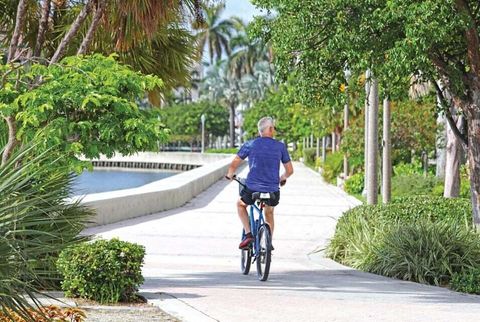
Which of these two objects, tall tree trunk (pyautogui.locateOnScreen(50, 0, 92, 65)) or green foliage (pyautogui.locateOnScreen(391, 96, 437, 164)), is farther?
green foliage (pyautogui.locateOnScreen(391, 96, 437, 164))

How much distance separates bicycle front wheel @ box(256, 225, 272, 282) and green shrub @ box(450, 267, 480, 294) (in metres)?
1.94

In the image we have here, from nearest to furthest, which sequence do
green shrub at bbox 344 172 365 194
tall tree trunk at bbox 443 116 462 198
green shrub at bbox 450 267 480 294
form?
green shrub at bbox 450 267 480 294 < tall tree trunk at bbox 443 116 462 198 < green shrub at bbox 344 172 365 194

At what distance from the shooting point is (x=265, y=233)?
11000 millimetres

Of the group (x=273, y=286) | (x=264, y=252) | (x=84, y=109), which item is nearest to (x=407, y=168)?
(x=264, y=252)

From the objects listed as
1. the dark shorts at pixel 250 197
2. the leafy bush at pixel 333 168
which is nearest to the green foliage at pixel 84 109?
the dark shorts at pixel 250 197

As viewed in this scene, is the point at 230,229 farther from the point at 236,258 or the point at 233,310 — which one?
the point at 233,310

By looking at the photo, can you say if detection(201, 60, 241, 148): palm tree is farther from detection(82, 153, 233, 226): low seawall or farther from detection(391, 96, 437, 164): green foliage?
detection(82, 153, 233, 226): low seawall

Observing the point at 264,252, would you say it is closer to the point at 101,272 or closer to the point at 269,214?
the point at 269,214

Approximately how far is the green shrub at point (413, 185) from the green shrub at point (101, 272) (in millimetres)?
19944

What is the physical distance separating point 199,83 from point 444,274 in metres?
151

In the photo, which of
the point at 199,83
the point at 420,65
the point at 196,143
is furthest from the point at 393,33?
the point at 199,83

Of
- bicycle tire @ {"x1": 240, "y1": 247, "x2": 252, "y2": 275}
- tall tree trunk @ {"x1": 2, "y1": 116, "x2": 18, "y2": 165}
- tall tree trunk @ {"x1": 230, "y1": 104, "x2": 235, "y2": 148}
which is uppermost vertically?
tall tree trunk @ {"x1": 230, "y1": 104, "x2": 235, "y2": 148}

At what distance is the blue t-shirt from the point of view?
439 inches

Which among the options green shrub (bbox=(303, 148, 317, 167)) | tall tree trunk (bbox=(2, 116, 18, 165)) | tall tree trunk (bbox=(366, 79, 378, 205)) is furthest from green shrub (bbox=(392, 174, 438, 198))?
green shrub (bbox=(303, 148, 317, 167))
